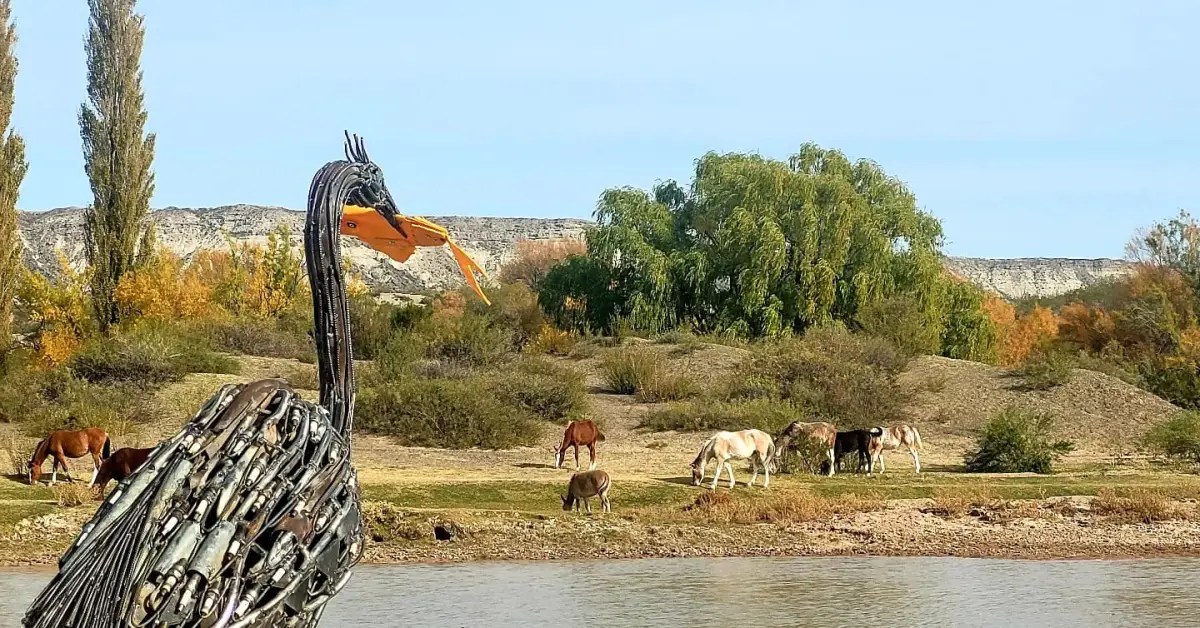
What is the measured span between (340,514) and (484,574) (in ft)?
28.5

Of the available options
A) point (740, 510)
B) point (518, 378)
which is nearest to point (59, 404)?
point (518, 378)

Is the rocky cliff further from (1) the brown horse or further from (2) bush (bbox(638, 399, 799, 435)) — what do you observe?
(1) the brown horse

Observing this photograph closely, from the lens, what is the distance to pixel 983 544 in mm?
18078

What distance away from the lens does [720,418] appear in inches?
1106

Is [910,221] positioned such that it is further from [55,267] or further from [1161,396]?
[55,267]

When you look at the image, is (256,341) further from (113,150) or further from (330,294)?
(330,294)

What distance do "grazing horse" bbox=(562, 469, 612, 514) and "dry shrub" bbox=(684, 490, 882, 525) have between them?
1059 millimetres

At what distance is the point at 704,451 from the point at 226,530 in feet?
48.1

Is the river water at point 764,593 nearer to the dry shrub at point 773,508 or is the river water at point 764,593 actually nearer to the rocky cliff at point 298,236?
the dry shrub at point 773,508

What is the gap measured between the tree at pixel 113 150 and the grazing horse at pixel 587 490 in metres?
21.0

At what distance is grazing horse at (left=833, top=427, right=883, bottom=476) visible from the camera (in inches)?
907

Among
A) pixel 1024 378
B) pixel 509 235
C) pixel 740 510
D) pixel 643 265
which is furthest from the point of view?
pixel 509 235

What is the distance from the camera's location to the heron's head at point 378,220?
10.4 metres

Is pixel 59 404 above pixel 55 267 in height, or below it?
below
